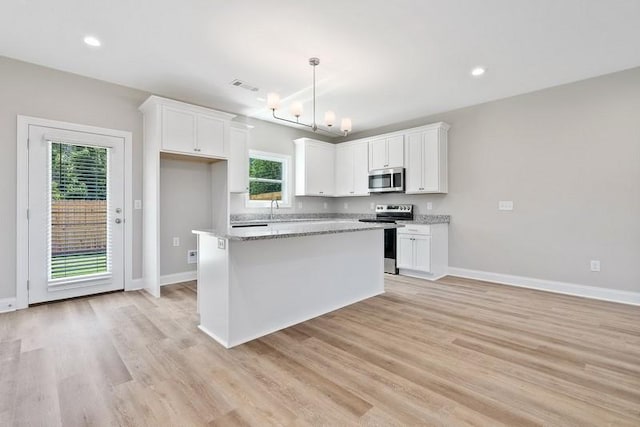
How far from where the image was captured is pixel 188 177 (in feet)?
15.0

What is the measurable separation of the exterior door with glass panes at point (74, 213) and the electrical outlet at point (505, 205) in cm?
518

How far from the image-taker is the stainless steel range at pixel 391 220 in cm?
506

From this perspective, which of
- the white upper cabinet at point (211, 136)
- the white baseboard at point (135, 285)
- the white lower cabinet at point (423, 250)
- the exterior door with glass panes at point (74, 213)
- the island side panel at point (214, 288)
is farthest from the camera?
the white lower cabinet at point (423, 250)

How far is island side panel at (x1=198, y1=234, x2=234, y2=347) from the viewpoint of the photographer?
242cm

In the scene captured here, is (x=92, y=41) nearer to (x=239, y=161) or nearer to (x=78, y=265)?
(x=239, y=161)

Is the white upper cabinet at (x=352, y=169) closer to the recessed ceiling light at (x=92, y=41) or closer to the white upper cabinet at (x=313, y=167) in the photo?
the white upper cabinet at (x=313, y=167)

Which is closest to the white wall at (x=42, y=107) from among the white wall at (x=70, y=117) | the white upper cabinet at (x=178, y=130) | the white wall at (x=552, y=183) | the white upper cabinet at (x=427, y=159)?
the white wall at (x=70, y=117)

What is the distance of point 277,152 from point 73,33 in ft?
10.9

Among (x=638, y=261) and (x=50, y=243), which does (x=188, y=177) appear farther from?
(x=638, y=261)

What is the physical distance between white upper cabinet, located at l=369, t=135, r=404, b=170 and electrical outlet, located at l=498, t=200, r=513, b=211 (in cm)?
160

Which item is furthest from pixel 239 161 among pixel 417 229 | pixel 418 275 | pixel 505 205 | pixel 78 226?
pixel 505 205

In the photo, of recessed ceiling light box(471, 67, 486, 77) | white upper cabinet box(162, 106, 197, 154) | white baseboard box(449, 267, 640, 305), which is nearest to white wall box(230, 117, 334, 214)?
white upper cabinet box(162, 106, 197, 154)

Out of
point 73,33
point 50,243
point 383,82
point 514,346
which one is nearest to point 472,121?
point 383,82

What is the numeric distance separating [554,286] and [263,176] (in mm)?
4690
